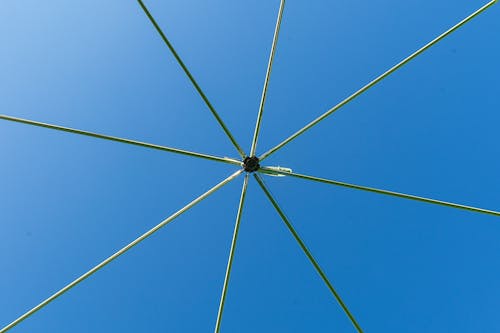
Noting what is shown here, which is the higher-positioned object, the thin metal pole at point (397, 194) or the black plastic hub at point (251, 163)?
the black plastic hub at point (251, 163)

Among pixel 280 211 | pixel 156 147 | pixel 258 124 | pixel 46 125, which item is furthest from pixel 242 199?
pixel 46 125

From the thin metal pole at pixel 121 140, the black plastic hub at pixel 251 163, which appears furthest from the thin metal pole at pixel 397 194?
the thin metal pole at pixel 121 140

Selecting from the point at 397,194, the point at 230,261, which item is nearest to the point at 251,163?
the point at 230,261

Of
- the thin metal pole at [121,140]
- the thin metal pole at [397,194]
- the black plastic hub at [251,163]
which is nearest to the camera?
the thin metal pole at [121,140]

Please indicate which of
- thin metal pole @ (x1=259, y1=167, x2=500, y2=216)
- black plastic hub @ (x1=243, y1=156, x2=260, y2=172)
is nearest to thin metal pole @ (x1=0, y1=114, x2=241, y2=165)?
black plastic hub @ (x1=243, y1=156, x2=260, y2=172)

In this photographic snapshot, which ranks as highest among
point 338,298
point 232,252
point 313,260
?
point 232,252

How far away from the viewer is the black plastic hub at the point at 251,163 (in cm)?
1034

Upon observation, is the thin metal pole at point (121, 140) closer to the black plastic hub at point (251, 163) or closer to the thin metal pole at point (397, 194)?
the black plastic hub at point (251, 163)

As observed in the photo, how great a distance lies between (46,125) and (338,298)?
271 inches

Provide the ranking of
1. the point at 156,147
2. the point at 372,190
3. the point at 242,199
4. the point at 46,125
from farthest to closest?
the point at 242,199 → the point at 372,190 → the point at 156,147 → the point at 46,125

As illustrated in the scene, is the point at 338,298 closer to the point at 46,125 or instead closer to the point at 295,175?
the point at 295,175

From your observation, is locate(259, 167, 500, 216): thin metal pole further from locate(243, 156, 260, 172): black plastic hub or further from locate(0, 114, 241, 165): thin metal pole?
locate(0, 114, 241, 165): thin metal pole

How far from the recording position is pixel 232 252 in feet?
32.9

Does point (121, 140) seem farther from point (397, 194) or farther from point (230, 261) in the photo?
point (397, 194)
